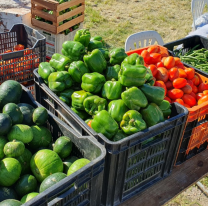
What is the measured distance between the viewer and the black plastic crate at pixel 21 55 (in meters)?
2.50

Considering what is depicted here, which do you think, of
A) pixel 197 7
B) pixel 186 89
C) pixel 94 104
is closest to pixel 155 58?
pixel 186 89

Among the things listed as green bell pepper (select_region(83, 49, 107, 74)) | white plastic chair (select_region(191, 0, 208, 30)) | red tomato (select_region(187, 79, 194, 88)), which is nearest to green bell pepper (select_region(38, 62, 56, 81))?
green bell pepper (select_region(83, 49, 107, 74))

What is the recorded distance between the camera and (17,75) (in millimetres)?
2609

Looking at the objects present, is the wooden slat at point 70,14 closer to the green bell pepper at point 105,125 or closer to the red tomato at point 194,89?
the red tomato at point 194,89

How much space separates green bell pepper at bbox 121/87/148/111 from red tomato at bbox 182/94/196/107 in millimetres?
733

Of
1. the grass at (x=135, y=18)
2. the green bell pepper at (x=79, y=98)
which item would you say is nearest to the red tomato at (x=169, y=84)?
the green bell pepper at (x=79, y=98)

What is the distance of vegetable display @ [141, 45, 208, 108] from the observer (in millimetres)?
2472

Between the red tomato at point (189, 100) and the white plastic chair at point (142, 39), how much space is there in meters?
1.55

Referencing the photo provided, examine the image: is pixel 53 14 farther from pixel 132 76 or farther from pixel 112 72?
pixel 132 76

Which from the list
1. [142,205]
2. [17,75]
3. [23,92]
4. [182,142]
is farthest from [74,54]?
[142,205]

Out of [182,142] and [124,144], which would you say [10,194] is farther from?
[182,142]

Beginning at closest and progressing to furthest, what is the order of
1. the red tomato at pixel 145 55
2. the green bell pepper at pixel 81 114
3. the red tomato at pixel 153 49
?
1. the green bell pepper at pixel 81 114
2. the red tomato at pixel 145 55
3. the red tomato at pixel 153 49

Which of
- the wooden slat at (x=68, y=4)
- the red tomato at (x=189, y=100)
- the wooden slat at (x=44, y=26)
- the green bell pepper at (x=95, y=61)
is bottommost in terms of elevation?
the wooden slat at (x=44, y=26)

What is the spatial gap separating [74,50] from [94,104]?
1.90 feet
